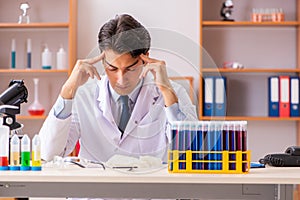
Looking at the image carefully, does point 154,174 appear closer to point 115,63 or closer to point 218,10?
point 115,63

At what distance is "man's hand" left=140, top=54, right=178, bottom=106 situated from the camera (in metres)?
1.85

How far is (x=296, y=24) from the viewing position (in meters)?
4.11

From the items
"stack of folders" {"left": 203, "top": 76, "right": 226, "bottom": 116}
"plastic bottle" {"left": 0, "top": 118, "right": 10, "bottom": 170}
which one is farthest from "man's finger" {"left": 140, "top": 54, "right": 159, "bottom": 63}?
"stack of folders" {"left": 203, "top": 76, "right": 226, "bottom": 116}

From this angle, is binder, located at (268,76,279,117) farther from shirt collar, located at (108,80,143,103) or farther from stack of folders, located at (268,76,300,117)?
shirt collar, located at (108,80,143,103)

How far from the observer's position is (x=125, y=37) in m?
1.82

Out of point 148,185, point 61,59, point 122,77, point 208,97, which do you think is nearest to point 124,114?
point 122,77

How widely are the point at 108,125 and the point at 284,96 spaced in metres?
2.32

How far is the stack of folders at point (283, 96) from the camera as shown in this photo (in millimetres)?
4043

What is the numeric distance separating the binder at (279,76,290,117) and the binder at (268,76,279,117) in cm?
2

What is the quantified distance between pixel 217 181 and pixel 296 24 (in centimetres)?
Answer: 275

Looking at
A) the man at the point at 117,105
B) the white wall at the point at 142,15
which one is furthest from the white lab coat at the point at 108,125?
the white wall at the point at 142,15

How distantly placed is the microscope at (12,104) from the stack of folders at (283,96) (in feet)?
8.01

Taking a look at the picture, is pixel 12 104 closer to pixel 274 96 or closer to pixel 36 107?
pixel 36 107

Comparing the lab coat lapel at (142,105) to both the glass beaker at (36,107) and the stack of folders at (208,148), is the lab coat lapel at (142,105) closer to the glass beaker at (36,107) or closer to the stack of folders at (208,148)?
the stack of folders at (208,148)
